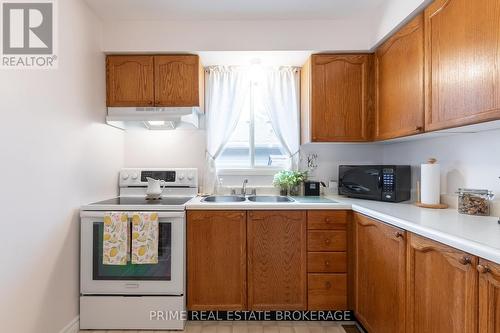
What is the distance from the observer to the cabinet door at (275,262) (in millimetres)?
2039

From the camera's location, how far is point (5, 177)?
53.9 inches

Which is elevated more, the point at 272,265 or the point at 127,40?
the point at 127,40

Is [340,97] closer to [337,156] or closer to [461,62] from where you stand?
[337,156]

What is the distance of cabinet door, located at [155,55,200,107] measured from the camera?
7.55 ft

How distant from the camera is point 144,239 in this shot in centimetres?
190

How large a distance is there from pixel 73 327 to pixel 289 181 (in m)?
2.02

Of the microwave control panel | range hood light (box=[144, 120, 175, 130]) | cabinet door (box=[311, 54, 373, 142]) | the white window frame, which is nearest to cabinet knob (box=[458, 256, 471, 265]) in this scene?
the microwave control panel

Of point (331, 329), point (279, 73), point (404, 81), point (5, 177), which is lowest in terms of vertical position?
point (331, 329)

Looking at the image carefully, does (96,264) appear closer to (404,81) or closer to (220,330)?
(220,330)

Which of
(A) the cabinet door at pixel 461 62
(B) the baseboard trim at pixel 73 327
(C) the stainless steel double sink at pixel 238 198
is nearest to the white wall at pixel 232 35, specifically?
(A) the cabinet door at pixel 461 62

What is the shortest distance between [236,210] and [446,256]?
1.31 metres

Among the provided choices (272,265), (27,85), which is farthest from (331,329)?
(27,85)

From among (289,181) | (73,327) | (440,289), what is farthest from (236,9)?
(73,327)

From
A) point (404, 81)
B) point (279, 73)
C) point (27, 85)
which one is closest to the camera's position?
point (27, 85)
